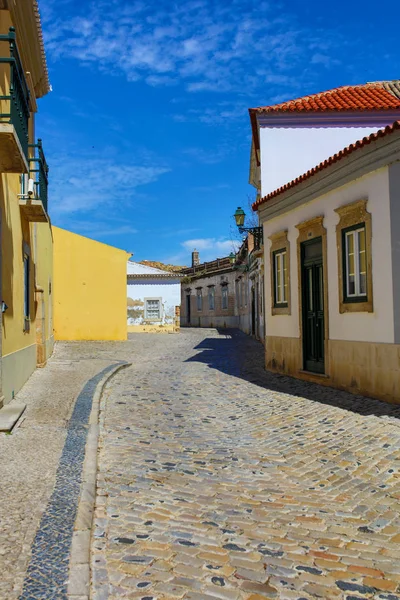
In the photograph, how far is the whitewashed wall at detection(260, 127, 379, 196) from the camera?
47.6 ft

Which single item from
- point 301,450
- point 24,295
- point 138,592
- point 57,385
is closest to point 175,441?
point 301,450

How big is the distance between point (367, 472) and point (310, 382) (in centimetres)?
535

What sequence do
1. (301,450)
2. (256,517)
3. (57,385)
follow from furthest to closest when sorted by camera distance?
(57,385), (301,450), (256,517)

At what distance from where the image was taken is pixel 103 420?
7.04 meters

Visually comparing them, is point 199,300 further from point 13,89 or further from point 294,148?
point 13,89

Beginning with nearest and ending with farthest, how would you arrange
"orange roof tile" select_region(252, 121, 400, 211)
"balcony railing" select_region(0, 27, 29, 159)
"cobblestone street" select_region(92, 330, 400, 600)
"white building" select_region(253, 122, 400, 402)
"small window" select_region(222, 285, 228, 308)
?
1. "cobblestone street" select_region(92, 330, 400, 600)
2. "balcony railing" select_region(0, 27, 29, 159)
3. "orange roof tile" select_region(252, 121, 400, 211)
4. "white building" select_region(253, 122, 400, 402)
5. "small window" select_region(222, 285, 228, 308)

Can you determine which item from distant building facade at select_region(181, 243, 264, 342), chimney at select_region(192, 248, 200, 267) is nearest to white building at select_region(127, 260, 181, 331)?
distant building facade at select_region(181, 243, 264, 342)

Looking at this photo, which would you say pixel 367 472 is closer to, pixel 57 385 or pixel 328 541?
pixel 328 541

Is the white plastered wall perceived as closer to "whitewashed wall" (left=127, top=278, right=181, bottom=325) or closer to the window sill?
the window sill

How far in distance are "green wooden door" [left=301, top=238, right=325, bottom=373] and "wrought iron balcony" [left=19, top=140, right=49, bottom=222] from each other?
508cm

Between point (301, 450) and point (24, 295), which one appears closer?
point (301, 450)

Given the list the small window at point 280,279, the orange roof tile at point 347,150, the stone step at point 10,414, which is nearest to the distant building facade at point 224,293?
the small window at point 280,279

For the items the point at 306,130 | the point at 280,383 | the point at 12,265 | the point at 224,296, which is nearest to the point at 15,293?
the point at 12,265

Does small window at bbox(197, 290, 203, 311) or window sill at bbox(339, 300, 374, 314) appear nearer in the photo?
window sill at bbox(339, 300, 374, 314)
